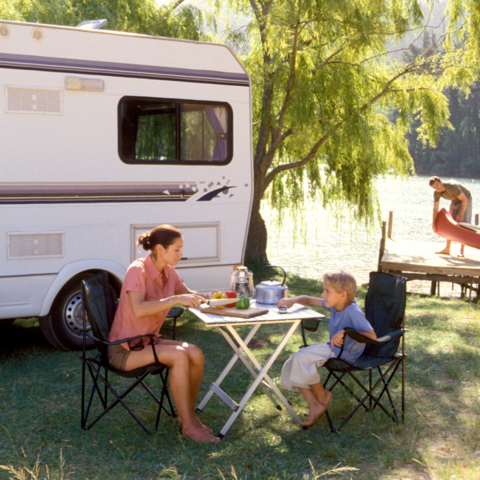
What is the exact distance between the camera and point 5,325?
6.51 m

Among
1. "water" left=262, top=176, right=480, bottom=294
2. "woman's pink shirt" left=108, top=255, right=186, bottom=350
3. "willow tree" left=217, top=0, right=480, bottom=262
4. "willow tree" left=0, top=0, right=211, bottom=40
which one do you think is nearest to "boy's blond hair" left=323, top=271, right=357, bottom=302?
"woman's pink shirt" left=108, top=255, right=186, bottom=350

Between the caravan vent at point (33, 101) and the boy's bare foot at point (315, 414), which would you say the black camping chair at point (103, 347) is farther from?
the caravan vent at point (33, 101)

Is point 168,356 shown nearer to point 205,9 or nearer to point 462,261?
point 462,261

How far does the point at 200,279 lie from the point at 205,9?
6.55 metres

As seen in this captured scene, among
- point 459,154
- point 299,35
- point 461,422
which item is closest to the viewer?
point 461,422

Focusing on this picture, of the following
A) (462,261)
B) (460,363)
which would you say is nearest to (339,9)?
(462,261)

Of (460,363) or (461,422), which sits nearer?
(461,422)

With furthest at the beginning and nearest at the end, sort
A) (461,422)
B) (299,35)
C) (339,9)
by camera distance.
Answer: (299,35), (339,9), (461,422)

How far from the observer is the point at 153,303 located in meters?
3.64

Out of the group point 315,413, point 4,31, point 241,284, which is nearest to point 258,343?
point 241,284

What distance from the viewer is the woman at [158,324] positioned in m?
3.61

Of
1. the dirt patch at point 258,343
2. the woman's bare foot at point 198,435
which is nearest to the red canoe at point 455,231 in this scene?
the dirt patch at point 258,343

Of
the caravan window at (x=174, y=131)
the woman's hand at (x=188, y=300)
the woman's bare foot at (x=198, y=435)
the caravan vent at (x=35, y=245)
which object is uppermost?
the caravan window at (x=174, y=131)

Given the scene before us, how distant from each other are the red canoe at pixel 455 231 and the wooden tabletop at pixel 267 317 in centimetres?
636
